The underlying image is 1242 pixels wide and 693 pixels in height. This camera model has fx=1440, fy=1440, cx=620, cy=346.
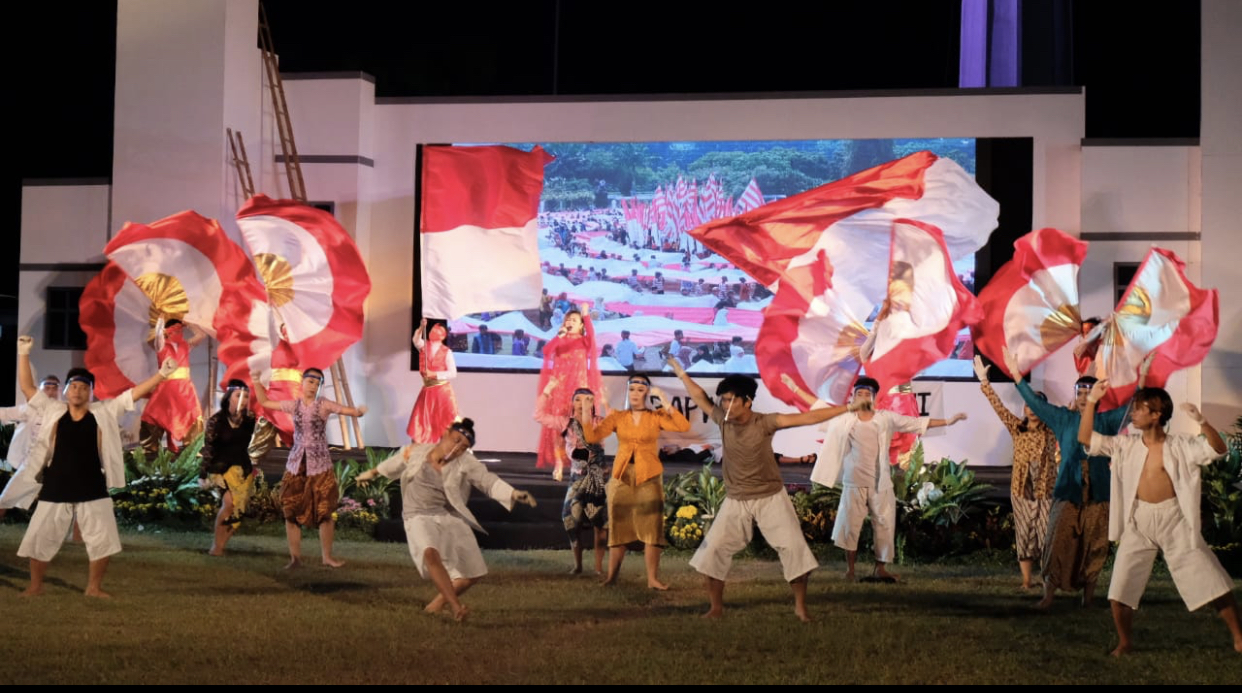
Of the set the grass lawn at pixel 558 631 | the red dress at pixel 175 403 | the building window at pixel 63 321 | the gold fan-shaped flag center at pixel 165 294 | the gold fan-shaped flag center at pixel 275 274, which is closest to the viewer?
the grass lawn at pixel 558 631

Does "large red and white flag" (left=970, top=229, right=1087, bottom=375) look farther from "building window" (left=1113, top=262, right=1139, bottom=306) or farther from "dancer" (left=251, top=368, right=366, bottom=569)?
"dancer" (left=251, top=368, right=366, bottom=569)

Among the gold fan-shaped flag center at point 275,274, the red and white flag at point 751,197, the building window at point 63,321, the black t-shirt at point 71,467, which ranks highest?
the red and white flag at point 751,197

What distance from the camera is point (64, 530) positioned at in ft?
31.8

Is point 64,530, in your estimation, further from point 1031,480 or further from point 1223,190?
point 1223,190

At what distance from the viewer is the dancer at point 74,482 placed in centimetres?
963

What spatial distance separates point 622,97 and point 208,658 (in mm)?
10496

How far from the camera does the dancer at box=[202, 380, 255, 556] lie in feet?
38.1

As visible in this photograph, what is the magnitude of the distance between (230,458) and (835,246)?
5.81 m

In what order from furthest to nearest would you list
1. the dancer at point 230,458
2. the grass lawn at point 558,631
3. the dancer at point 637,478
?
the dancer at point 230,458, the dancer at point 637,478, the grass lawn at point 558,631

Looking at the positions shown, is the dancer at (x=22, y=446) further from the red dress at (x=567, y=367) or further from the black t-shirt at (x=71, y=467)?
the red dress at (x=567, y=367)

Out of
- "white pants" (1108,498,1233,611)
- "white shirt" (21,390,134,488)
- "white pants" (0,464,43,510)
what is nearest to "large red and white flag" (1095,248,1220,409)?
"white pants" (1108,498,1233,611)

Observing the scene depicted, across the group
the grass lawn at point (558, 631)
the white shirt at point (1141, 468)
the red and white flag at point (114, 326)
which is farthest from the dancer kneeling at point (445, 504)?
the red and white flag at point (114, 326)

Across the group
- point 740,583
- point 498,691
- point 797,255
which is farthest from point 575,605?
point 797,255

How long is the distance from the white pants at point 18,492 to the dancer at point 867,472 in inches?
248
